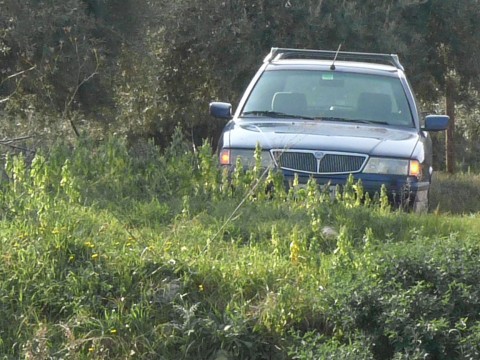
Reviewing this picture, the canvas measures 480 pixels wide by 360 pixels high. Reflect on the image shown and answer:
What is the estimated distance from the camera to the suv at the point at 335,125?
7.84 meters

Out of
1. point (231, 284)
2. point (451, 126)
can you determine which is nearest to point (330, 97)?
point (231, 284)

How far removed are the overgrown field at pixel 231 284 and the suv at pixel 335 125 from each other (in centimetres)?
119

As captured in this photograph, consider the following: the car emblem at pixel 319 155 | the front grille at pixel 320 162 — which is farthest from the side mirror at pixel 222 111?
the car emblem at pixel 319 155

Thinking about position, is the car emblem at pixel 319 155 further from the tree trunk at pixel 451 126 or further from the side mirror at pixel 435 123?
the tree trunk at pixel 451 126

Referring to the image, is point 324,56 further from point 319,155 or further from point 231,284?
point 231,284

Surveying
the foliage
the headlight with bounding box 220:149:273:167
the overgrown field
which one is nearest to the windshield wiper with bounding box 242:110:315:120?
the headlight with bounding box 220:149:273:167

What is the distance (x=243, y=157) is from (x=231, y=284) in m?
2.47

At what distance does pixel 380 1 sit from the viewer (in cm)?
A: 1491

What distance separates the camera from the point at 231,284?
5594 mm

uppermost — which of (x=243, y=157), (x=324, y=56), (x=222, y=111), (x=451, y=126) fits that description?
(x=324, y=56)

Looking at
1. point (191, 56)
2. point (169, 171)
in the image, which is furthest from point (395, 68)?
point (191, 56)

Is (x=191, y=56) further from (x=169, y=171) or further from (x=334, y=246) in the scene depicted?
(x=334, y=246)

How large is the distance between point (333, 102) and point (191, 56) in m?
6.68

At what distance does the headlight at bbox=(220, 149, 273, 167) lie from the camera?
308 inches
